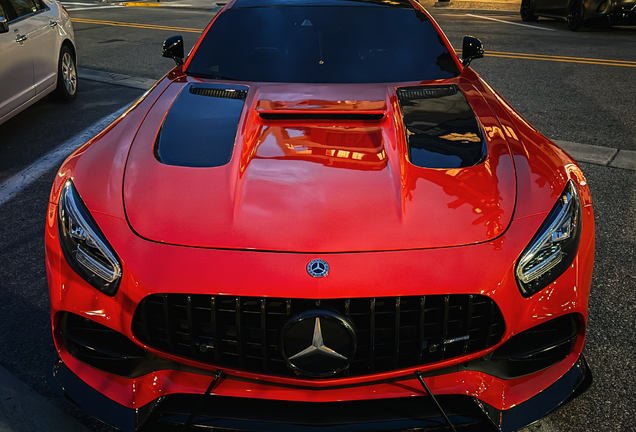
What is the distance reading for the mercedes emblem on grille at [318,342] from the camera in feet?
5.79

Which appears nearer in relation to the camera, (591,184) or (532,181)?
(532,181)

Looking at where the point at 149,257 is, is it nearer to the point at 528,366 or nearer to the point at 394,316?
the point at 394,316

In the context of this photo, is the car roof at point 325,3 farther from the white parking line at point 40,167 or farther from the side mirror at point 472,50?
the white parking line at point 40,167

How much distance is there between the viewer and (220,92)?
9.71ft

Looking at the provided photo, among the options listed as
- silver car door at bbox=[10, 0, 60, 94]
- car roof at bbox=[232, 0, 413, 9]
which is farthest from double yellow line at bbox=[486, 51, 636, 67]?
silver car door at bbox=[10, 0, 60, 94]

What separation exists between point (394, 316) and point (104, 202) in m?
1.14

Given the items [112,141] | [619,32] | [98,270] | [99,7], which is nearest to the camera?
[98,270]

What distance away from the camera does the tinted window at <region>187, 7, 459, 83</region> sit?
3.20 meters

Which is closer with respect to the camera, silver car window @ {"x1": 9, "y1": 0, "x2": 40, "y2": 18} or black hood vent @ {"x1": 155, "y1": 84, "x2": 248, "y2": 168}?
black hood vent @ {"x1": 155, "y1": 84, "x2": 248, "y2": 168}

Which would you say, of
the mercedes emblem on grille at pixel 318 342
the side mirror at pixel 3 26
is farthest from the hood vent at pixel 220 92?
the side mirror at pixel 3 26


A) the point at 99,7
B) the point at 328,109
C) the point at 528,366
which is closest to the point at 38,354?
the point at 328,109

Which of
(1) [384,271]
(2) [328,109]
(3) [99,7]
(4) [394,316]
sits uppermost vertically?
(2) [328,109]

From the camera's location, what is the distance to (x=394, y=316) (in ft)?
5.94

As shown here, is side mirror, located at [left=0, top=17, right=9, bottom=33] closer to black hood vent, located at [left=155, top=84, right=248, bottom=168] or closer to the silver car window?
the silver car window
